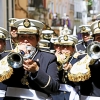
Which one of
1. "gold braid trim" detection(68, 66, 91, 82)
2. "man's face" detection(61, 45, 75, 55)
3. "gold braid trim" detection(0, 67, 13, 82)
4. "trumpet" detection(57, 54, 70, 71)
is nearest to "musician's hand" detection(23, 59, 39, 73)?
"gold braid trim" detection(0, 67, 13, 82)

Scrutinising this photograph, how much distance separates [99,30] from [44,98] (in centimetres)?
90

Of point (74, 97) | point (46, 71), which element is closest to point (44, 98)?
point (46, 71)

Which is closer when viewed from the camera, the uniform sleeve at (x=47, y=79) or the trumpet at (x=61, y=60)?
the uniform sleeve at (x=47, y=79)

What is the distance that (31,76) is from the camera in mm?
3477

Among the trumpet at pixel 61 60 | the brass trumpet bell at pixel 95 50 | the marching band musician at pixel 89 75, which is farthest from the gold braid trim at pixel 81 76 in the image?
the trumpet at pixel 61 60

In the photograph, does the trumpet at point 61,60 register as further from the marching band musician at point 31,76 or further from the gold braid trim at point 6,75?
the gold braid trim at point 6,75

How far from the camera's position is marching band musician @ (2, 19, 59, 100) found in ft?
11.6

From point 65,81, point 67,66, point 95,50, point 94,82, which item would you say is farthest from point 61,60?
point 95,50

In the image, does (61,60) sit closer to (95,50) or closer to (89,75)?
(89,75)

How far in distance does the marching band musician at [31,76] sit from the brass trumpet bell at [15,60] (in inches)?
2.8

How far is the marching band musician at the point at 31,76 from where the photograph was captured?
3.53 m

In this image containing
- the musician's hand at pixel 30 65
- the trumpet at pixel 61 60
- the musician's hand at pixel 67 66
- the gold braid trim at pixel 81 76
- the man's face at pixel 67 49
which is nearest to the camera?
the musician's hand at pixel 30 65

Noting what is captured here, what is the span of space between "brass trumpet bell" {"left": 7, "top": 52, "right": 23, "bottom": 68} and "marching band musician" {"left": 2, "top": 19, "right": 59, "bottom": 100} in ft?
0.23

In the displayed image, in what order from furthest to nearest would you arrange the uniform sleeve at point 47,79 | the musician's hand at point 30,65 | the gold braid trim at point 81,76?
the gold braid trim at point 81,76 → the uniform sleeve at point 47,79 → the musician's hand at point 30,65
